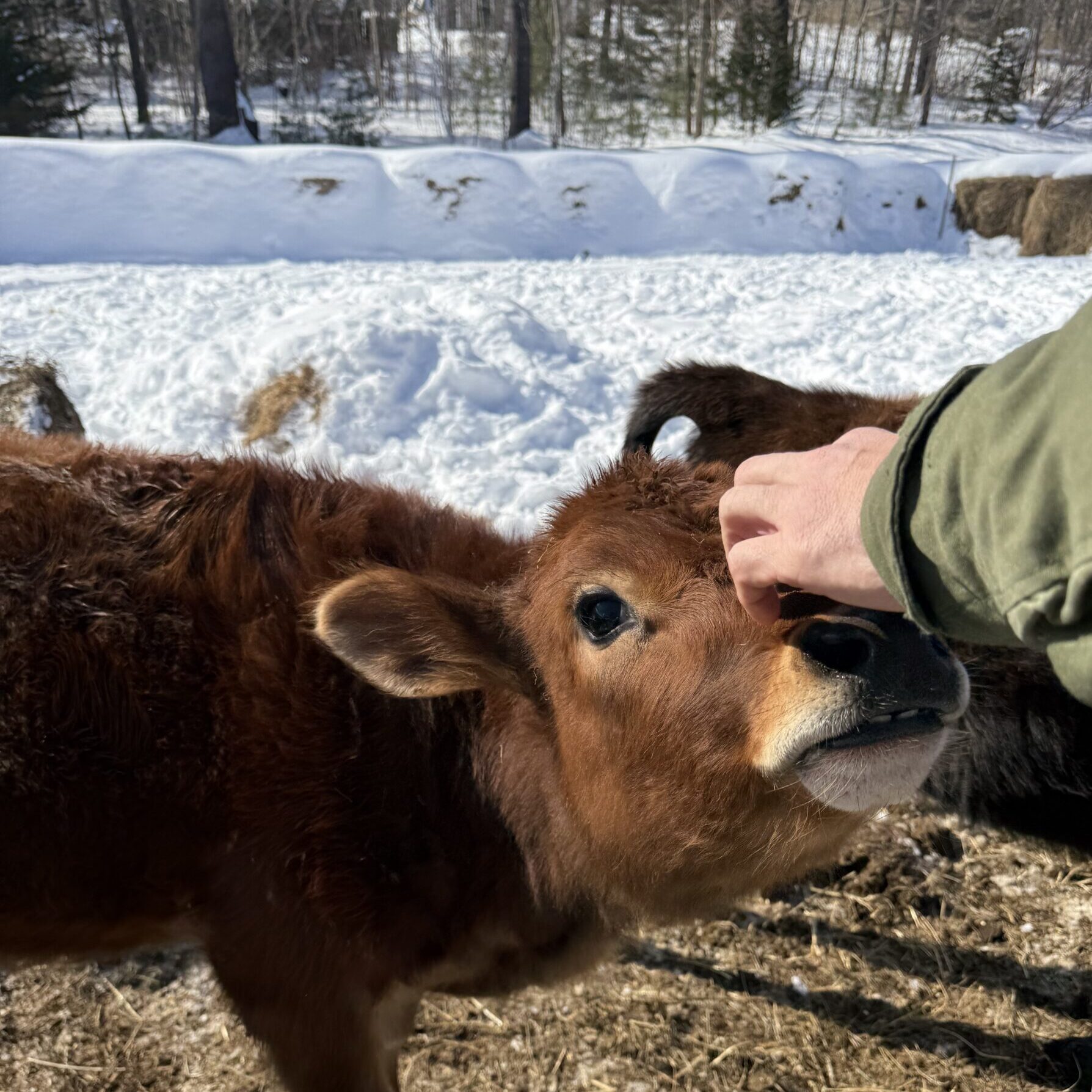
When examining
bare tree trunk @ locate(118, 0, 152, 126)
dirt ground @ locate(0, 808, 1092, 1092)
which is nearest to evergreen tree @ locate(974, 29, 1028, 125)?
bare tree trunk @ locate(118, 0, 152, 126)

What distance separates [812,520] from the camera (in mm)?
1249

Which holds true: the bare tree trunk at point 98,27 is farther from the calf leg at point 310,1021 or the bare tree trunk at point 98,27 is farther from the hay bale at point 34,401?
the calf leg at point 310,1021

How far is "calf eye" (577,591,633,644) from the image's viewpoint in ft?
5.85

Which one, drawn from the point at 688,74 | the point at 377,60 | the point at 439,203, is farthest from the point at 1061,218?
the point at 377,60

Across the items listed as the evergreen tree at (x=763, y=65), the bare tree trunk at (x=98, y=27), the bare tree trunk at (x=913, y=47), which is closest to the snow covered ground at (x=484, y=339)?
the evergreen tree at (x=763, y=65)

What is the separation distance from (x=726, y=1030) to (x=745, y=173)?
560 inches

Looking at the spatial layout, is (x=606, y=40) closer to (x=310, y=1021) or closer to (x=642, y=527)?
(x=642, y=527)

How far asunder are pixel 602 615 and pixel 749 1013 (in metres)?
1.82

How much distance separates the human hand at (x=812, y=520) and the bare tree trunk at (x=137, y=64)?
916 inches

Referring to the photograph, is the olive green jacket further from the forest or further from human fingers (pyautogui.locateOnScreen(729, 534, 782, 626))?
the forest

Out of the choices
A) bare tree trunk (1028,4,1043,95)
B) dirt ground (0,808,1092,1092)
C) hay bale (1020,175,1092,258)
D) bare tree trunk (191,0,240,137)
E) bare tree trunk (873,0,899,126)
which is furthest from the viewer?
bare tree trunk (1028,4,1043,95)

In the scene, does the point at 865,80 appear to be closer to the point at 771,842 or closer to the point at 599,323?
the point at 599,323

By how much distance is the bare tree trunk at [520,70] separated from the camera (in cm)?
1984

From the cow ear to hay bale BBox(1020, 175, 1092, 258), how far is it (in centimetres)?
1306
